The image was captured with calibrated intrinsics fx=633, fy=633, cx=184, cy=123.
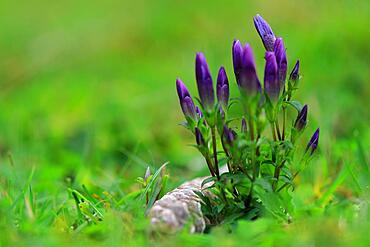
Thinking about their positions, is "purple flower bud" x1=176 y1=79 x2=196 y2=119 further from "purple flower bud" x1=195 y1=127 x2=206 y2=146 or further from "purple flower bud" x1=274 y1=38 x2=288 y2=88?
"purple flower bud" x1=274 y1=38 x2=288 y2=88

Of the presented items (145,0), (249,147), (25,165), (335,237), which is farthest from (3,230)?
(145,0)

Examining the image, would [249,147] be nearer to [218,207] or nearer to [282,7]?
[218,207]

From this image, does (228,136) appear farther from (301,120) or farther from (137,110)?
(137,110)

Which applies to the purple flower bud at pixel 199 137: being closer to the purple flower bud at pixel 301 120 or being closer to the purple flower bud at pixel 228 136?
the purple flower bud at pixel 228 136

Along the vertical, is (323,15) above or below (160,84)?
above

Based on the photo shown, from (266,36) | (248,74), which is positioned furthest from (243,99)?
(266,36)
